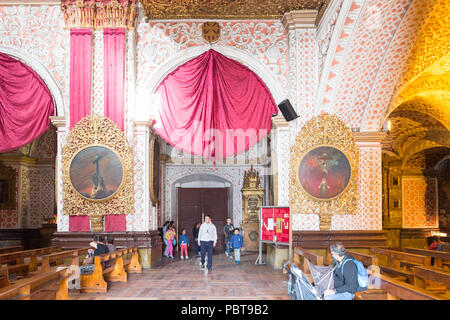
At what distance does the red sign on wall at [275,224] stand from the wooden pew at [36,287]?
206 inches

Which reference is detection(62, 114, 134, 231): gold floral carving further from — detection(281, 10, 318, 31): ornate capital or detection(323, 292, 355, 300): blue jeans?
detection(323, 292, 355, 300): blue jeans

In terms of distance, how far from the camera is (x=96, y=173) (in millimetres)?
10062

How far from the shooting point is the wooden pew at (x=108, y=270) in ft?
24.6

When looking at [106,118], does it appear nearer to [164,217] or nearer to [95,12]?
[95,12]

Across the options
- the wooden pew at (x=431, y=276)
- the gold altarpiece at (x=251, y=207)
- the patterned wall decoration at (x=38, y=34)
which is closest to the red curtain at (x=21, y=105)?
the patterned wall decoration at (x=38, y=34)

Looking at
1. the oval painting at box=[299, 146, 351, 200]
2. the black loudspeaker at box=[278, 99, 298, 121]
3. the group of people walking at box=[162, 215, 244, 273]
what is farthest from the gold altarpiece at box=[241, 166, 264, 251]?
the black loudspeaker at box=[278, 99, 298, 121]

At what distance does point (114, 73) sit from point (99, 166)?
2408mm

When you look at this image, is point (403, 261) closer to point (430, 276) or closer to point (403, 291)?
point (430, 276)

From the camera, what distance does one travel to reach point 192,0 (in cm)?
995

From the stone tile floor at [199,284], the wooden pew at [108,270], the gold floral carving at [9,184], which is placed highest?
the gold floral carving at [9,184]

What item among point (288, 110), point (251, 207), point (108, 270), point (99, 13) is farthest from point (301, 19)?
point (108, 270)

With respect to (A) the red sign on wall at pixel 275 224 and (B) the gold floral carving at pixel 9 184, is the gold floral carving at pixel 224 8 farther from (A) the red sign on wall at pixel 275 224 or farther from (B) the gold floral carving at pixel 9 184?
(B) the gold floral carving at pixel 9 184
